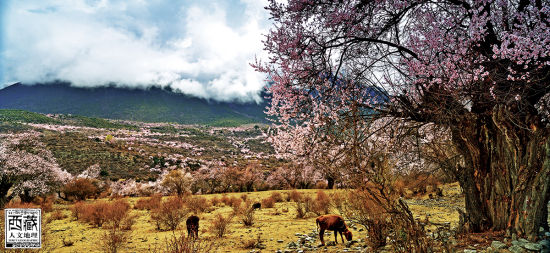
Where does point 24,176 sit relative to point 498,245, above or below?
above

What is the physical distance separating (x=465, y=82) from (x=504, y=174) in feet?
6.42

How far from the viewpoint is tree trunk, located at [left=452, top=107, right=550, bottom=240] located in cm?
421

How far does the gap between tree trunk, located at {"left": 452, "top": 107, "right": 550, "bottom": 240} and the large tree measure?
16mm

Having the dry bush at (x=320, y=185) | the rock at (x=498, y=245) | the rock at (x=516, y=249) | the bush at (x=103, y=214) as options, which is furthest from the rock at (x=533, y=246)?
the dry bush at (x=320, y=185)

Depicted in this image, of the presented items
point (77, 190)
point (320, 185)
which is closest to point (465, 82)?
point (320, 185)

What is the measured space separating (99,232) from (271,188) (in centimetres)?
1864

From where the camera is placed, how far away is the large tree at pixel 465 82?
413 centimetres

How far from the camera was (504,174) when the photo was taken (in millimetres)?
4863

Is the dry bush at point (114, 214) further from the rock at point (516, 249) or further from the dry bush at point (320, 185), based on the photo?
the dry bush at point (320, 185)

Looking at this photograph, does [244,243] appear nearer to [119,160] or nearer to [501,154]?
[501,154]

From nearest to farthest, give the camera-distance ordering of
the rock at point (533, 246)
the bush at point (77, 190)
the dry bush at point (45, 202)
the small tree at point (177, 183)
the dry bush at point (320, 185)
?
the rock at point (533, 246) < the dry bush at point (45, 202) < the bush at point (77, 190) < the small tree at point (177, 183) < the dry bush at point (320, 185)

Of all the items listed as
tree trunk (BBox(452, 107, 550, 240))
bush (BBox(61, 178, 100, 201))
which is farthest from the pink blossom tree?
tree trunk (BBox(452, 107, 550, 240))

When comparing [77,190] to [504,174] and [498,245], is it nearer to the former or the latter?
[498,245]

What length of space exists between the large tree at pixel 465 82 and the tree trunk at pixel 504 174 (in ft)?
0.05
